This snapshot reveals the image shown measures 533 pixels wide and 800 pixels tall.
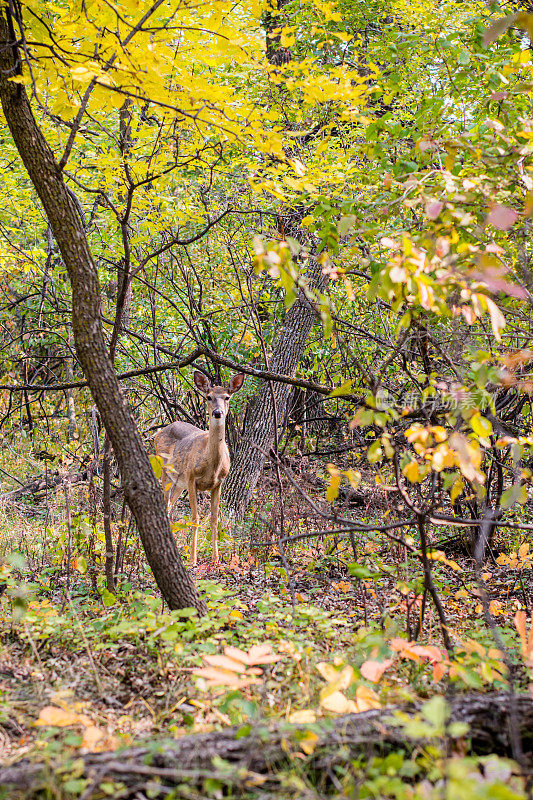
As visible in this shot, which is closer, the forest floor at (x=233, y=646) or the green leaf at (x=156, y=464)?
the forest floor at (x=233, y=646)

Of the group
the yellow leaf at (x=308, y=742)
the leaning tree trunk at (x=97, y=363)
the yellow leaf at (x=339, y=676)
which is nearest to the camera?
the yellow leaf at (x=308, y=742)

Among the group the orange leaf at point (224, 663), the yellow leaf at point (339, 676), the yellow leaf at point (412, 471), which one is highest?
the yellow leaf at point (412, 471)

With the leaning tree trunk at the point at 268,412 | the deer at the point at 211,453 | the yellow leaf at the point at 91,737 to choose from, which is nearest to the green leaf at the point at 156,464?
the yellow leaf at the point at 91,737

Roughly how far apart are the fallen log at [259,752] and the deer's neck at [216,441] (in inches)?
211

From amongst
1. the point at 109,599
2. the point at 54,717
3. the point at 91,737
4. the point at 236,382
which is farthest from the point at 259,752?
the point at 236,382

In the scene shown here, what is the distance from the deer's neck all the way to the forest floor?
3.77 feet

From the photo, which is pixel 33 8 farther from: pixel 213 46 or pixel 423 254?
pixel 423 254

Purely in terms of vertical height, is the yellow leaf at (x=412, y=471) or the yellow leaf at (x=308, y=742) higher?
the yellow leaf at (x=412, y=471)

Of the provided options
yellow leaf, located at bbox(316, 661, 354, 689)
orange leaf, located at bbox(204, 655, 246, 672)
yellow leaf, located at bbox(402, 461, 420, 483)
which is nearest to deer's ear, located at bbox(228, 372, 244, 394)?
yellow leaf, located at bbox(402, 461, 420, 483)

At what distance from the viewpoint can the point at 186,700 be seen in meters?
3.26

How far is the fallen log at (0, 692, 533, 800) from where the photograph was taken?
2.07 meters

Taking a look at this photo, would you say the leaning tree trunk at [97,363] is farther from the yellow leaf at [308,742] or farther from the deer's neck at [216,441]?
the deer's neck at [216,441]

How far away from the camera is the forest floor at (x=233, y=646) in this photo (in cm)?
267

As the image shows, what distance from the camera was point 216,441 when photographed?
774cm
